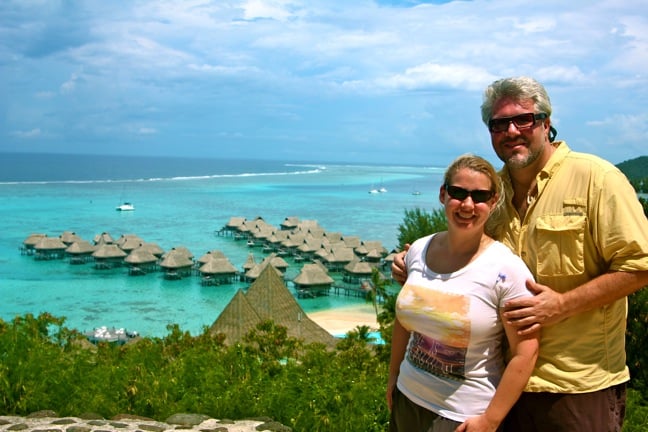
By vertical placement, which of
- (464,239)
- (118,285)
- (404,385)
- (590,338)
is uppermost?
(464,239)

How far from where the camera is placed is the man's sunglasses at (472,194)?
1636mm

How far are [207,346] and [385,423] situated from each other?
2.24 meters

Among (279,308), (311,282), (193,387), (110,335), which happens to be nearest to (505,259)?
(193,387)

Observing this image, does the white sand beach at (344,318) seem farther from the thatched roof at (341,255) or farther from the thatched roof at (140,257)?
the thatched roof at (140,257)

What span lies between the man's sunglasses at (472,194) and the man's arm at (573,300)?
29cm

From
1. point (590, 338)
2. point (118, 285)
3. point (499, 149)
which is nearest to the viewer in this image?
point (590, 338)

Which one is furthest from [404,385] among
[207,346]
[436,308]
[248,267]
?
[248,267]

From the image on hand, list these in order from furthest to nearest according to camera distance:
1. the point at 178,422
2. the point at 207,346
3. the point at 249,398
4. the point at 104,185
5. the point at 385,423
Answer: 1. the point at 104,185
2. the point at 207,346
3. the point at 249,398
4. the point at 178,422
5. the point at 385,423

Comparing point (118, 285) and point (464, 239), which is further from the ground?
point (464, 239)

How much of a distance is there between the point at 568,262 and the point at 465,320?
1.01ft

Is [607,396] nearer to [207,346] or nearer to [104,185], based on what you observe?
[207,346]

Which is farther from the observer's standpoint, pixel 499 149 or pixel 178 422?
pixel 178 422

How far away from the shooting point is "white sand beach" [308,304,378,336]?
14748mm

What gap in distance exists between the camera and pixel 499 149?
1716 millimetres
